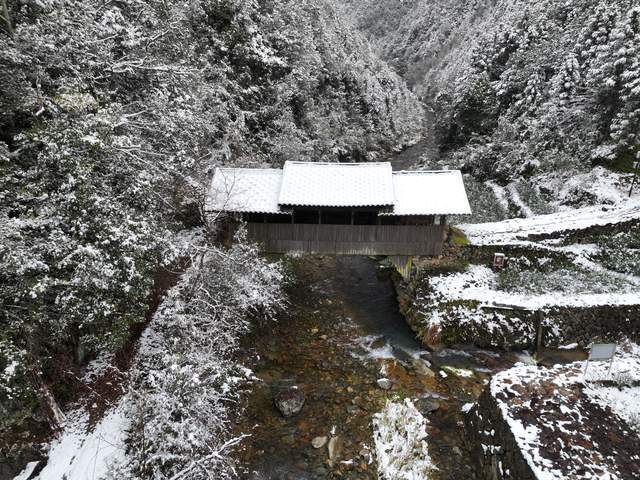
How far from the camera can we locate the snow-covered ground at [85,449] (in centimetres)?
935

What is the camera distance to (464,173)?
122 ft

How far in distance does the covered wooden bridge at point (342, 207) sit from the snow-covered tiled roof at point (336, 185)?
0.04 meters

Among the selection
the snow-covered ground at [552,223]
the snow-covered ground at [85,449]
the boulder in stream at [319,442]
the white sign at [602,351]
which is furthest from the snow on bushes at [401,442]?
the snow-covered ground at [552,223]

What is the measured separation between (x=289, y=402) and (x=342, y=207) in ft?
27.2

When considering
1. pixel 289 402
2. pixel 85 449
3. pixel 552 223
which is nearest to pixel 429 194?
pixel 552 223

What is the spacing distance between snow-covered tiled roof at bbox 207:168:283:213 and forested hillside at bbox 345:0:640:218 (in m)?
19.8

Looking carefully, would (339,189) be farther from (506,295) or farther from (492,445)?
(492,445)

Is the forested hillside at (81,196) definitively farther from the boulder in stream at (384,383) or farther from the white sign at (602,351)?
the white sign at (602,351)

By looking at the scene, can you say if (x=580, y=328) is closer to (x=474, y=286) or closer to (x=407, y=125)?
(x=474, y=286)

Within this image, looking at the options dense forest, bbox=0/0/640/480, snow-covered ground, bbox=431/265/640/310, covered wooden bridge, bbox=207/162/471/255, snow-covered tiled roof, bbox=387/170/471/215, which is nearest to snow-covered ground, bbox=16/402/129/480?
dense forest, bbox=0/0/640/480

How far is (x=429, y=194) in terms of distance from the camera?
17391mm

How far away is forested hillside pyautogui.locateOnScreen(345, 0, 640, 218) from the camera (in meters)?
26.0

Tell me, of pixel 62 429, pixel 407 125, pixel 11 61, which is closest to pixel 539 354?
pixel 62 429

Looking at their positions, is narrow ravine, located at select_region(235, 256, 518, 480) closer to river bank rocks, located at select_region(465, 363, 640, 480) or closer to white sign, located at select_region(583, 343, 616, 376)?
river bank rocks, located at select_region(465, 363, 640, 480)
